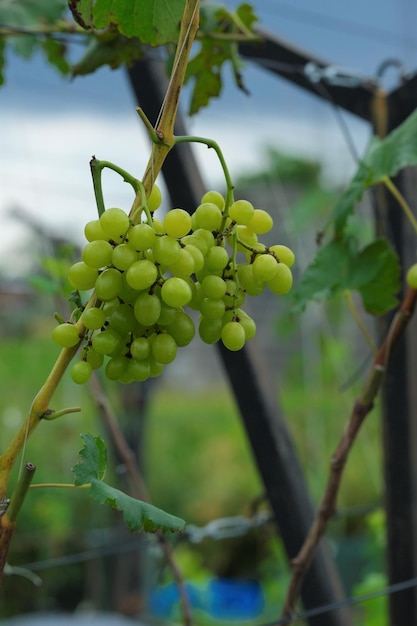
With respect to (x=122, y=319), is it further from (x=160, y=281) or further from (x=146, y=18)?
(x=146, y=18)

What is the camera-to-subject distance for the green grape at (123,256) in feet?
1.04

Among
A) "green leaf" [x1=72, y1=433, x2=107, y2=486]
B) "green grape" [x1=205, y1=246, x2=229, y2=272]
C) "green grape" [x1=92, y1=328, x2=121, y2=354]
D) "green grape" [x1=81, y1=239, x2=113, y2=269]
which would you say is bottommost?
"green leaf" [x1=72, y1=433, x2=107, y2=486]

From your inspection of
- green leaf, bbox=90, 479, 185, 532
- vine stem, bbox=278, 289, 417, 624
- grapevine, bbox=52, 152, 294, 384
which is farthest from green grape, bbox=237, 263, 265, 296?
vine stem, bbox=278, 289, 417, 624

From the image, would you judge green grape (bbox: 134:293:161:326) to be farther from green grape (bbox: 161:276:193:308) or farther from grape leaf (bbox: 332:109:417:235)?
grape leaf (bbox: 332:109:417:235)

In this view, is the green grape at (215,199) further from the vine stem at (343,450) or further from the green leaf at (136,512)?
the vine stem at (343,450)

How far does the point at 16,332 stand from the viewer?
3830 millimetres

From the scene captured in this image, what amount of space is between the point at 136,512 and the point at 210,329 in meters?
0.09

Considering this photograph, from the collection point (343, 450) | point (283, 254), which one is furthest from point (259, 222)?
point (343, 450)

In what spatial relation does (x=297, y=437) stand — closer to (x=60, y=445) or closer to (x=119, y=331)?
(x=60, y=445)

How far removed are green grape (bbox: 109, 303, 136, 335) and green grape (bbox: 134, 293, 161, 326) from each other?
0.5 inches

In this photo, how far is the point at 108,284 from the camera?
32 centimetres

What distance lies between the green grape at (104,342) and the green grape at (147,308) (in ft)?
0.06

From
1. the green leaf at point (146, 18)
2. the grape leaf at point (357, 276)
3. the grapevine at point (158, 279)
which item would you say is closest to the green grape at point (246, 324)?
the grapevine at point (158, 279)

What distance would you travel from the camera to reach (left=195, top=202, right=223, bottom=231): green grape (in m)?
0.34
